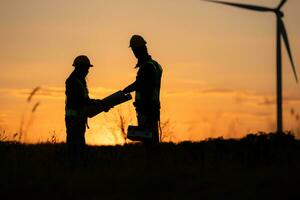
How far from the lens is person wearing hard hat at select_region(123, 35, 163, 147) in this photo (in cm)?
1290

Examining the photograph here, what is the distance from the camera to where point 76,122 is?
47.2ft

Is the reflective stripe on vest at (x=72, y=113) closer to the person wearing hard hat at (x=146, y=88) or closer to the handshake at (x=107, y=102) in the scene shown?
the handshake at (x=107, y=102)

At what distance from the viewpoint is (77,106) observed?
14430mm

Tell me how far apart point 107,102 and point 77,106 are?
665 mm

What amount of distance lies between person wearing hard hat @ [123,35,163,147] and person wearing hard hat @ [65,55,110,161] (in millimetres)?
1534

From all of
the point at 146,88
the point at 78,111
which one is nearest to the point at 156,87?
the point at 146,88

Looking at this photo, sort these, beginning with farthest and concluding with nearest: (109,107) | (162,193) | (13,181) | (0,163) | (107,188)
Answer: (109,107)
(0,163)
(13,181)
(107,188)
(162,193)

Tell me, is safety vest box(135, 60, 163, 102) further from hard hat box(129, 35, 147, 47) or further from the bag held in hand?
the bag held in hand

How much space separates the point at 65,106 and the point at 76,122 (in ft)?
1.55

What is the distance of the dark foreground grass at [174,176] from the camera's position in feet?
27.8

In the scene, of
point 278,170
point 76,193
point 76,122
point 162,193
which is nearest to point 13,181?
point 76,193

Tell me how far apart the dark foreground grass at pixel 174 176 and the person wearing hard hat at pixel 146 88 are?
613mm

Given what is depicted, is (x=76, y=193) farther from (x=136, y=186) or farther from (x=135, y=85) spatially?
(x=135, y=85)

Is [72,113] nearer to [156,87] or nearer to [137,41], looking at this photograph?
[156,87]
